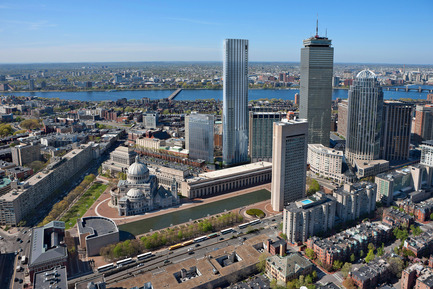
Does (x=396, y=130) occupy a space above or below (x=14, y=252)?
above

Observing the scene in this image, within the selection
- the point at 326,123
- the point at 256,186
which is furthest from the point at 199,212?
the point at 326,123

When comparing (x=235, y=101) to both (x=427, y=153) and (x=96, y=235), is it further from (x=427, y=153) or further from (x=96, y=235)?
(x=96, y=235)

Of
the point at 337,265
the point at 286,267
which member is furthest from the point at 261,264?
the point at 337,265

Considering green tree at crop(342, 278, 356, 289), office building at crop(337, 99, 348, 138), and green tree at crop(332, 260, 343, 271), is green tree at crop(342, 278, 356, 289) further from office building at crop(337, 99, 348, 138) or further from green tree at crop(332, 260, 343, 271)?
office building at crop(337, 99, 348, 138)

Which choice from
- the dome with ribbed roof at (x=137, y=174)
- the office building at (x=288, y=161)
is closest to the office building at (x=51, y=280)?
the dome with ribbed roof at (x=137, y=174)

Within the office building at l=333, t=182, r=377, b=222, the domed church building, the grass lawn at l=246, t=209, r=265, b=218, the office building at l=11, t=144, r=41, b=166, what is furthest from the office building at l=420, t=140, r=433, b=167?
the office building at l=11, t=144, r=41, b=166

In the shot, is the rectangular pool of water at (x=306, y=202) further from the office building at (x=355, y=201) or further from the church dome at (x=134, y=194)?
the church dome at (x=134, y=194)
